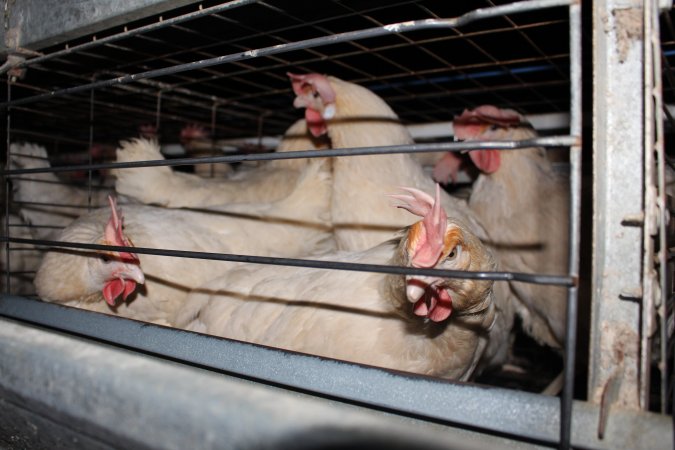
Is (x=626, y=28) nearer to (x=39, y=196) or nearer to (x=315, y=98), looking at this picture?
(x=315, y=98)

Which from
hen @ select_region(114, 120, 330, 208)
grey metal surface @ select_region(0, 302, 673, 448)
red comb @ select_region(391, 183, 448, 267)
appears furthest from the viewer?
hen @ select_region(114, 120, 330, 208)

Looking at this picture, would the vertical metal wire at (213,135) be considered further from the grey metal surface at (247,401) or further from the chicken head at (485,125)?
the grey metal surface at (247,401)

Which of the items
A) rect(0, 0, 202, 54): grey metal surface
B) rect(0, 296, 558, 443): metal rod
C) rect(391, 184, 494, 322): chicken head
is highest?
rect(0, 0, 202, 54): grey metal surface

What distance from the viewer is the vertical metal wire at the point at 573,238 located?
741 millimetres

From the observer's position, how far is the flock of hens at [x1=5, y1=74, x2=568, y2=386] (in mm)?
1371

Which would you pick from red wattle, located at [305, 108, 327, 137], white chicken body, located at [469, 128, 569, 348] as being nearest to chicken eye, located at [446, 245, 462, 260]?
white chicken body, located at [469, 128, 569, 348]

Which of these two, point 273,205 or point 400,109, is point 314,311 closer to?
point 273,205

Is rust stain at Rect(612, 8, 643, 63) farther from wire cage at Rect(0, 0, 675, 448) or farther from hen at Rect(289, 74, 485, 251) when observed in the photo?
hen at Rect(289, 74, 485, 251)

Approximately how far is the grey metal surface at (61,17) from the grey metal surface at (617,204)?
0.99m

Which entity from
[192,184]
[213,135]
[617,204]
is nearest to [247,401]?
[617,204]

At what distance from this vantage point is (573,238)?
0.75 meters

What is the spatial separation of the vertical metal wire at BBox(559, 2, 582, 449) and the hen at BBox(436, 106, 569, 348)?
143 cm

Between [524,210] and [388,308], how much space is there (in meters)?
1.20

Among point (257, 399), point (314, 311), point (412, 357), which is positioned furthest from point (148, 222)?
point (257, 399)
